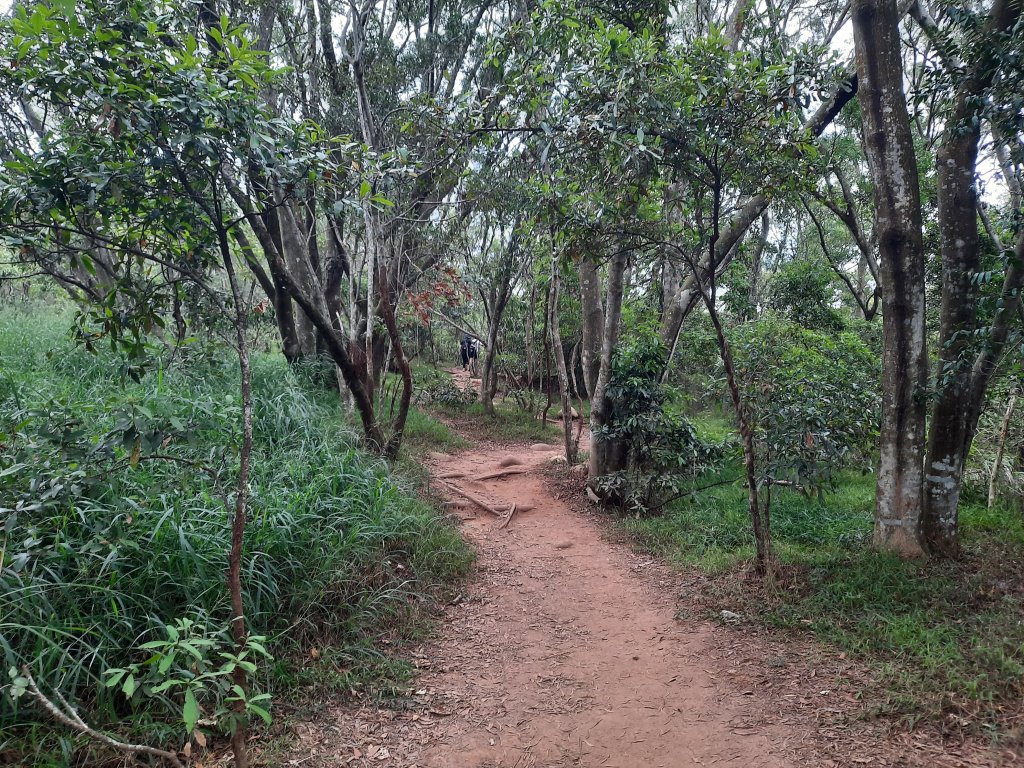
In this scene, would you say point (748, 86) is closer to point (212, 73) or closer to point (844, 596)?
point (212, 73)

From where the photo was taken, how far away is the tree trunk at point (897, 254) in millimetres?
4738

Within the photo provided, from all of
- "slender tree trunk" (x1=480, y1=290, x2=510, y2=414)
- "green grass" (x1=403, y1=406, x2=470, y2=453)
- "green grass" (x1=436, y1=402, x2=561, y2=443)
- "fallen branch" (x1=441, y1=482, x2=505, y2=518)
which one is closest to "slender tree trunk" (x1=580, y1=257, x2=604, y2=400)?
"fallen branch" (x1=441, y1=482, x2=505, y2=518)

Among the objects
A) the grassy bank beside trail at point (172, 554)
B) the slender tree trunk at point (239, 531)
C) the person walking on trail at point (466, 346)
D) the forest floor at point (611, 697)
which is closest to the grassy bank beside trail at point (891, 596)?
the forest floor at point (611, 697)

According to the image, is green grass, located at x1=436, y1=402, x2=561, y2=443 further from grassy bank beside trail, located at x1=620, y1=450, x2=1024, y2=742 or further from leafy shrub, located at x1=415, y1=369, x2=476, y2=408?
grassy bank beside trail, located at x1=620, y1=450, x2=1024, y2=742

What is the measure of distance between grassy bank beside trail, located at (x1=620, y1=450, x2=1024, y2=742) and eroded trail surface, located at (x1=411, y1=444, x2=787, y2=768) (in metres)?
0.66

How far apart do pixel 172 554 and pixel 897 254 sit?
19.8 ft

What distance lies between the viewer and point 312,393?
359 inches

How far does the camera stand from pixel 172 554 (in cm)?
368

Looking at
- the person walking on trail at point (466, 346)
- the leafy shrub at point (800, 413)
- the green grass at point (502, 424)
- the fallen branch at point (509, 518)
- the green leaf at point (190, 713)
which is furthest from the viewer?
the person walking on trail at point (466, 346)

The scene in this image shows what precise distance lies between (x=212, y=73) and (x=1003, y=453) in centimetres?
846

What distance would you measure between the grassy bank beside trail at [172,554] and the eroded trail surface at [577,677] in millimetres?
Answer: 500

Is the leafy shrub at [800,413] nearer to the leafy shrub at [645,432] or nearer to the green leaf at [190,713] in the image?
the leafy shrub at [645,432]

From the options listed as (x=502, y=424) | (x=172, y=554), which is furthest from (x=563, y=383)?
(x=172, y=554)

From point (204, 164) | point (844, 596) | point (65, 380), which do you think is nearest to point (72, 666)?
point (204, 164)
